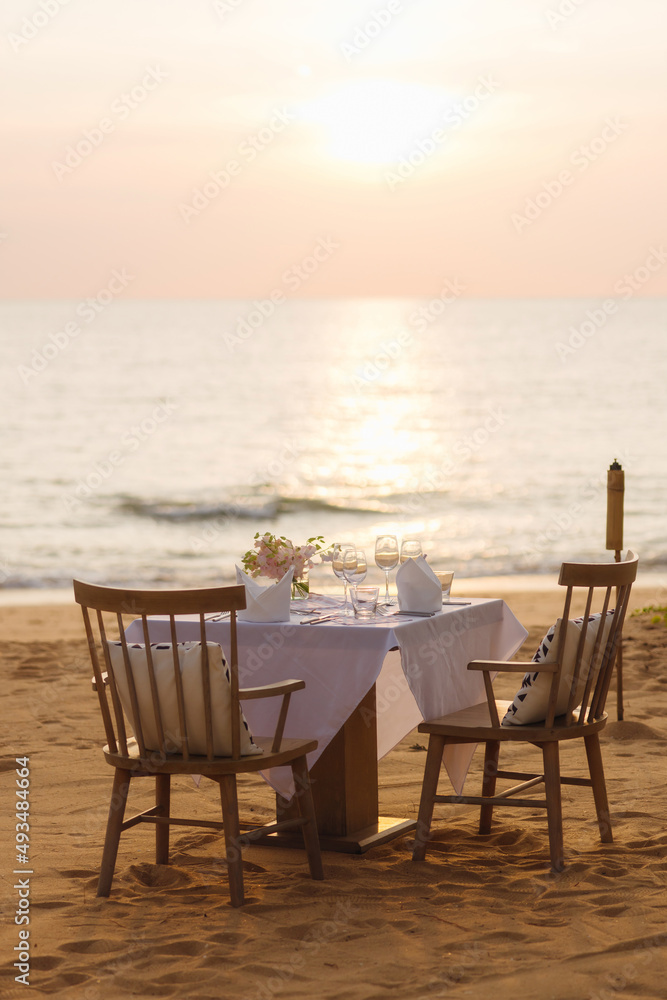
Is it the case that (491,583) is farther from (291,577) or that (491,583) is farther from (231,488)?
(231,488)

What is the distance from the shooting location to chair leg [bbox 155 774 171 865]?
3.65 m

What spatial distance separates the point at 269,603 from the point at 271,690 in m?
0.48

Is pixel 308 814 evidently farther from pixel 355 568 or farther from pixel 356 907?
pixel 355 568

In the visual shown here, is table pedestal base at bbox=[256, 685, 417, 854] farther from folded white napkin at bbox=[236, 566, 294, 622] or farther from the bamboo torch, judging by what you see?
the bamboo torch

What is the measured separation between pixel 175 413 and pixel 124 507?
1184 cm

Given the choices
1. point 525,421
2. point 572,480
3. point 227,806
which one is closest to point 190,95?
point 227,806

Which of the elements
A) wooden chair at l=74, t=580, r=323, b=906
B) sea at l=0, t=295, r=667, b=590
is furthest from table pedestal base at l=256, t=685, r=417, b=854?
sea at l=0, t=295, r=667, b=590

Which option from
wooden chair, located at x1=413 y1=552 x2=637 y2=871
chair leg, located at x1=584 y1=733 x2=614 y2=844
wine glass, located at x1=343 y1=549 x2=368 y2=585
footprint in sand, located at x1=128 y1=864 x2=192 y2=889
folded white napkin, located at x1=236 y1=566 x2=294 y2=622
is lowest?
footprint in sand, located at x1=128 y1=864 x2=192 y2=889

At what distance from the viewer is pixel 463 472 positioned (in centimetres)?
2064

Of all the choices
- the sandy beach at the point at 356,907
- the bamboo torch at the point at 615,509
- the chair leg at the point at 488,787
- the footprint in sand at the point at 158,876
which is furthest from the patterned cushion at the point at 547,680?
the bamboo torch at the point at 615,509

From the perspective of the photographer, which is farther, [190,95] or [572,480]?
[572,480]

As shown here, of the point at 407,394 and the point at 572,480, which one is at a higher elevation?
the point at 407,394

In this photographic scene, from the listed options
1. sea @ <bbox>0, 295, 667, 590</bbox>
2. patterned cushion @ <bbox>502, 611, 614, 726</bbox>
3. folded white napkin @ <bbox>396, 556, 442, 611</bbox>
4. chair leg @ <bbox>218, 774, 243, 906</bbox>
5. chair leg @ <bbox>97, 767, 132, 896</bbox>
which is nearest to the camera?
chair leg @ <bbox>218, 774, 243, 906</bbox>

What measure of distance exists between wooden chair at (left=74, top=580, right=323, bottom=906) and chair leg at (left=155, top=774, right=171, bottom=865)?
242mm
